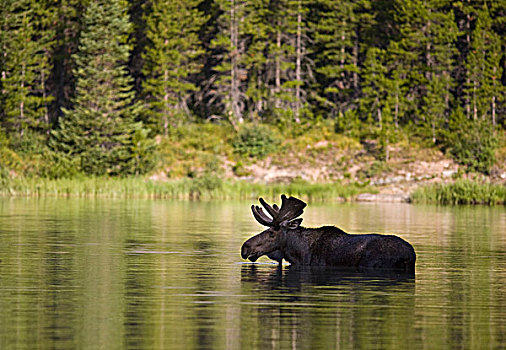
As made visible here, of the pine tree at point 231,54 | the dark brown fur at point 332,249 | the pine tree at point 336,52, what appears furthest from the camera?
the pine tree at point 336,52

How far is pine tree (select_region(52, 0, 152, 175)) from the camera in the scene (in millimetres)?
74375

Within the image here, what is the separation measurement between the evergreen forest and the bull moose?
52.2 m

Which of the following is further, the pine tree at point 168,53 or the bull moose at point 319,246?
the pine tree at point 168,53

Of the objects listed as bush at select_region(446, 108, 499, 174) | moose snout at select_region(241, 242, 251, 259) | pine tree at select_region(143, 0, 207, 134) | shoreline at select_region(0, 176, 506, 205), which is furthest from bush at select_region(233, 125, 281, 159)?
moose snout at select_region(241, 242, 251, 259)

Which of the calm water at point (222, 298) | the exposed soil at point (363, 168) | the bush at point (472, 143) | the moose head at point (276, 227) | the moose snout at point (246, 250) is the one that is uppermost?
the bush at point (472, 143)

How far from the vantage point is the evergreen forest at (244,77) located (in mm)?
75312

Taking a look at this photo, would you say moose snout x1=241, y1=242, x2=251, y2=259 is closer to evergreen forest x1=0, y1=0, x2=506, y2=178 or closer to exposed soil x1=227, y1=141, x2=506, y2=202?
exposed soil x1=227, y1=141, x2=506, y2=202

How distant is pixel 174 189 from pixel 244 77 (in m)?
25.6

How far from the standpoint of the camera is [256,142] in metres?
77.2

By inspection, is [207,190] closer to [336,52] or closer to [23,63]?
[23,63]

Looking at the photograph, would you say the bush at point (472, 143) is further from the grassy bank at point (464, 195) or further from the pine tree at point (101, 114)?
the pine tree at point (101, 114)

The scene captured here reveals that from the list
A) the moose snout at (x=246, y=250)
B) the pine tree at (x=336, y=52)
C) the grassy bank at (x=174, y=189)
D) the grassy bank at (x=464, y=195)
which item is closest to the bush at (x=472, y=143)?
the pine tree at (x=336, y=52)

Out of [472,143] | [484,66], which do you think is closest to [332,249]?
[472,143]

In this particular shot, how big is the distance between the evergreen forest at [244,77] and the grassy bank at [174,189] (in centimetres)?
693
